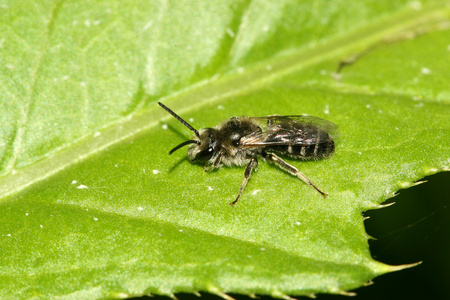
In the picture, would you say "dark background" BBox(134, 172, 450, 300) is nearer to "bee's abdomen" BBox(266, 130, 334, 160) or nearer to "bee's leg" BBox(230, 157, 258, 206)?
"bee's abdomen" BBox(266, 130, 334, 160)

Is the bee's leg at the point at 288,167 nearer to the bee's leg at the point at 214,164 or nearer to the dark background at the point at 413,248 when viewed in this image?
the bee's leg at the point at 214,164

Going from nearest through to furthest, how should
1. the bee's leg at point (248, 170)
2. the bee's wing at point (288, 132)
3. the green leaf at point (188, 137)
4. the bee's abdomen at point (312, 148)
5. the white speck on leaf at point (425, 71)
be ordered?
1. the green leaf at point (188, 137)
2. the bee's leg at point (248, 170)
3. the bee's abdomen at point (312, 148)
4. the bee's wing at point (288, 132)
5. the white speck on leaf at point (425, 71)

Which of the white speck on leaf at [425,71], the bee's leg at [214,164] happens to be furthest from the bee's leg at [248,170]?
the white speck on leaf at [425,71]

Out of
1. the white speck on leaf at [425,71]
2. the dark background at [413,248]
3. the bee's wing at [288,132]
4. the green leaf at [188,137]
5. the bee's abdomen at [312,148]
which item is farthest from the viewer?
the white speck on leaf at [425,71]

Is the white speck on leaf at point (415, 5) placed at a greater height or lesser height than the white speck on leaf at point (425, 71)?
greater

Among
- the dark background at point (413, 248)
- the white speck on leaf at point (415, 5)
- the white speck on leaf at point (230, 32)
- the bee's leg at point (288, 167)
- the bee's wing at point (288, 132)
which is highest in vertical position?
the white speck on leaf at point (230, 32)

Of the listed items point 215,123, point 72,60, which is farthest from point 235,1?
point 72,60

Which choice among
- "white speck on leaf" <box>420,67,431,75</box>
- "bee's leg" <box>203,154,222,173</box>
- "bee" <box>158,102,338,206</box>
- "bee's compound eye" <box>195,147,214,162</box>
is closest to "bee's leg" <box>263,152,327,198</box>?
"bee" <box>158,102,338,206</box>

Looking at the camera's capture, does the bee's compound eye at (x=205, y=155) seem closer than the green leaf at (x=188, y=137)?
No

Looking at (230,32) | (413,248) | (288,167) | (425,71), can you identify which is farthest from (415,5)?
(288,167)
